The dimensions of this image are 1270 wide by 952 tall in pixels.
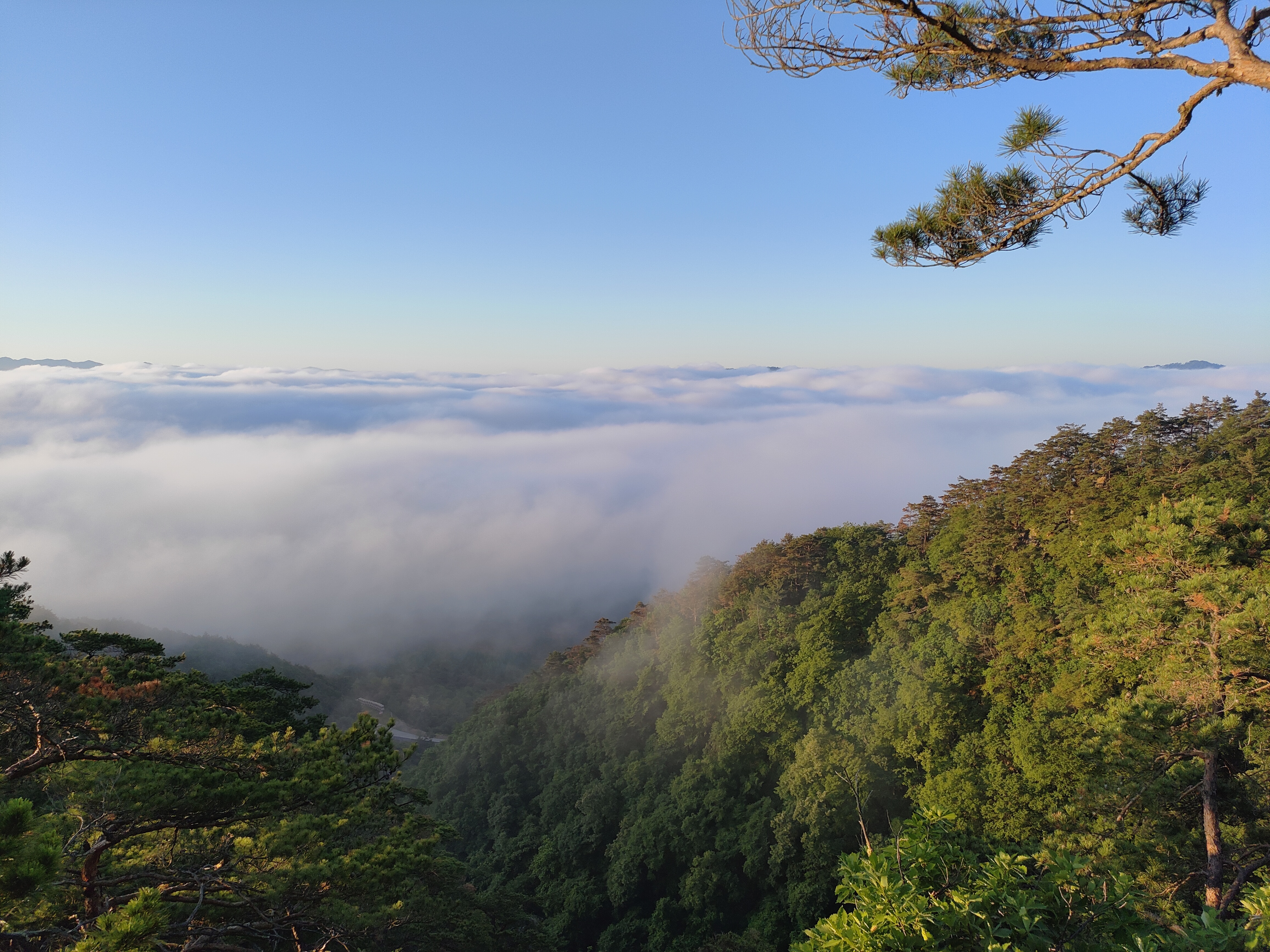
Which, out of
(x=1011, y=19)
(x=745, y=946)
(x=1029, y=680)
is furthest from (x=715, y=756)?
(x=1011, y=19)

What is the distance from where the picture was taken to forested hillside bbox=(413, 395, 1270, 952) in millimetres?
6223

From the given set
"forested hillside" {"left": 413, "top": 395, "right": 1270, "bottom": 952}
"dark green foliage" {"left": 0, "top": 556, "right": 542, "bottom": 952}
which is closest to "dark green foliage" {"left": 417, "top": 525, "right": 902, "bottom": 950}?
"forested hillside" {"left": 413, "top": 395, "right": 1270, "bottom": 952}

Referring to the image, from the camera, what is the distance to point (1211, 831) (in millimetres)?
10727

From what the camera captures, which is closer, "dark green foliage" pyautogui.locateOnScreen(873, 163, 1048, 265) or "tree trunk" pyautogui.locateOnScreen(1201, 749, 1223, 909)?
"dark green foliage" pyautogui.locateOnScreen(873, 163, 1048, 265)

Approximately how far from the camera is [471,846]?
39.3 m

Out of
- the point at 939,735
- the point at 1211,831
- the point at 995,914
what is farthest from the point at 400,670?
the point at 995,914

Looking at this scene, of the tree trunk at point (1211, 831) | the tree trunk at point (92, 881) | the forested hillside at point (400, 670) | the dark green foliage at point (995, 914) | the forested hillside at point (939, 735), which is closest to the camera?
the dark green foliage at point (995, 914)

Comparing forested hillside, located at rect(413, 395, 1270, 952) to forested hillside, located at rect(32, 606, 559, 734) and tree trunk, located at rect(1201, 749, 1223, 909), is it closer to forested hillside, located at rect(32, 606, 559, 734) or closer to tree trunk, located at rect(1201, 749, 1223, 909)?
tree trunk, located at rect(1201, 749, 1223, 909)

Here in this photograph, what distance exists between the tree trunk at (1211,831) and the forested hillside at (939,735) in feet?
0.17

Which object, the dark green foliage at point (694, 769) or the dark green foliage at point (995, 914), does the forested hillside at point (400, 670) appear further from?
the dark green foliage at point (995, 914)

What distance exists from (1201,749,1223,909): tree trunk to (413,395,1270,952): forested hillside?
52mm

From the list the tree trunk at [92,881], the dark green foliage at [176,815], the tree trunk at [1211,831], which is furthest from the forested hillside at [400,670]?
the tree trunk at [1211,831]

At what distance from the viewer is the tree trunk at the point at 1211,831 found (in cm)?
979

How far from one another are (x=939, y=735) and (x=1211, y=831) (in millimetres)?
11774
